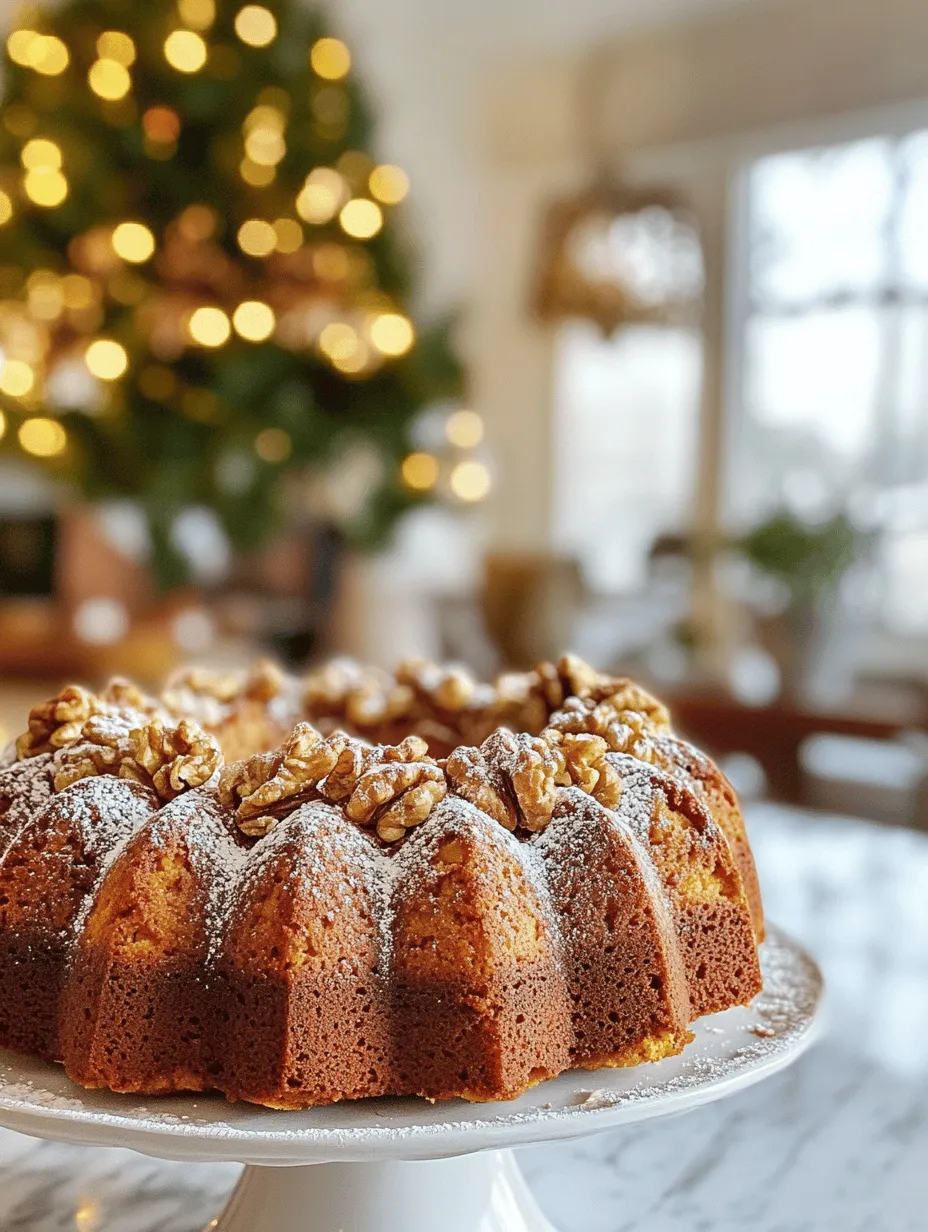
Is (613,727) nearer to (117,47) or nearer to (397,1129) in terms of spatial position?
(397,1129)

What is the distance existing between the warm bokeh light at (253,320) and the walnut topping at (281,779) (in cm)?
380

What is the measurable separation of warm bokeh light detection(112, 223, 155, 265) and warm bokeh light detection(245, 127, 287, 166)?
431mm

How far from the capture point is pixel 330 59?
4344 mm

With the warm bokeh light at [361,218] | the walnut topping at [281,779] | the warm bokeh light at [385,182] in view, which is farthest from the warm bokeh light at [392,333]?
the walnut topping at [281,779]

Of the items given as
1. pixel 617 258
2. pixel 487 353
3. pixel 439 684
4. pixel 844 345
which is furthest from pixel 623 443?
pixel 439 684

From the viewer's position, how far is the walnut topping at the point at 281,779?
0.73 metres

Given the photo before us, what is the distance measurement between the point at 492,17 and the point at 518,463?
6.65 feet

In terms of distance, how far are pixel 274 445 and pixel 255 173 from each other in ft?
3.06

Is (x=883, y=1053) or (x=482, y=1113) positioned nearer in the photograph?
(x=482, y=1113)

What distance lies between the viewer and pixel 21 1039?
749 millimetres

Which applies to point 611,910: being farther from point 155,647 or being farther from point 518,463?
point 518,463

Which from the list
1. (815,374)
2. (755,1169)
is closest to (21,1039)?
(755,1169)

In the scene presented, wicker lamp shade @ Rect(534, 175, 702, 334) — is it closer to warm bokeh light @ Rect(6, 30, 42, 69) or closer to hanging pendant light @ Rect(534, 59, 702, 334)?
hanging pendant light @ Rect(534, 59, 702, 334)

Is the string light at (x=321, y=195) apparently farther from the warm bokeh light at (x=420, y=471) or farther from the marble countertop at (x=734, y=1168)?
the marble countertop at (x=734, y=1168)
